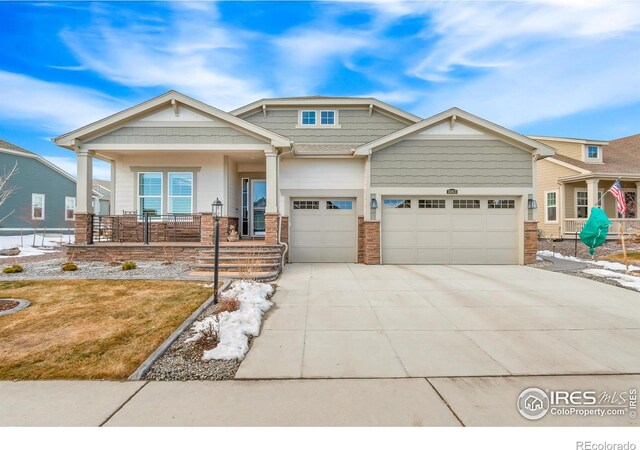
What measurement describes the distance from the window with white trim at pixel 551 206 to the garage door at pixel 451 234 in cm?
1026

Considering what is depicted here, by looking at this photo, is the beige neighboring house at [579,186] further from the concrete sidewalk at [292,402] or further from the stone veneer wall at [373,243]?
the concrete sidewalk at [292,402]

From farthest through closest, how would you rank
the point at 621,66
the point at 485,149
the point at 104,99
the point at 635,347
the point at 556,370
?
the point at 104,99, the point at 485,149, the point at 621,66, the point at 635,347, the point at 556,370

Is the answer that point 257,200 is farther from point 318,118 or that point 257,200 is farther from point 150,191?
point 318,118

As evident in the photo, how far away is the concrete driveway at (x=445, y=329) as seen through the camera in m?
3.58

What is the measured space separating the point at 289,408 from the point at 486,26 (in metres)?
A: 9.78

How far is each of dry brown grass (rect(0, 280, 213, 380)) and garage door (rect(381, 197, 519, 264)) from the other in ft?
22.8

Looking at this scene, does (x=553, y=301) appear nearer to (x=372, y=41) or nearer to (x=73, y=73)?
(x=372, y=41)

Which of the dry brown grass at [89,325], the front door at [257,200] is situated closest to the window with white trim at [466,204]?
the front door at [257,200]

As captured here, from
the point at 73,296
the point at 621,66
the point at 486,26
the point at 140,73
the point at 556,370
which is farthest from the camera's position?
the point at 140,73

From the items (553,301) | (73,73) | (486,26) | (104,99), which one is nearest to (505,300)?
(553,301)

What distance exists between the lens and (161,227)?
11.6 m

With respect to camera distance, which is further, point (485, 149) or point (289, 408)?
point (485, 149)

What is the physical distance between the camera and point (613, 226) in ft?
54.9

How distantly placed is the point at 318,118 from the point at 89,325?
1204 cm
